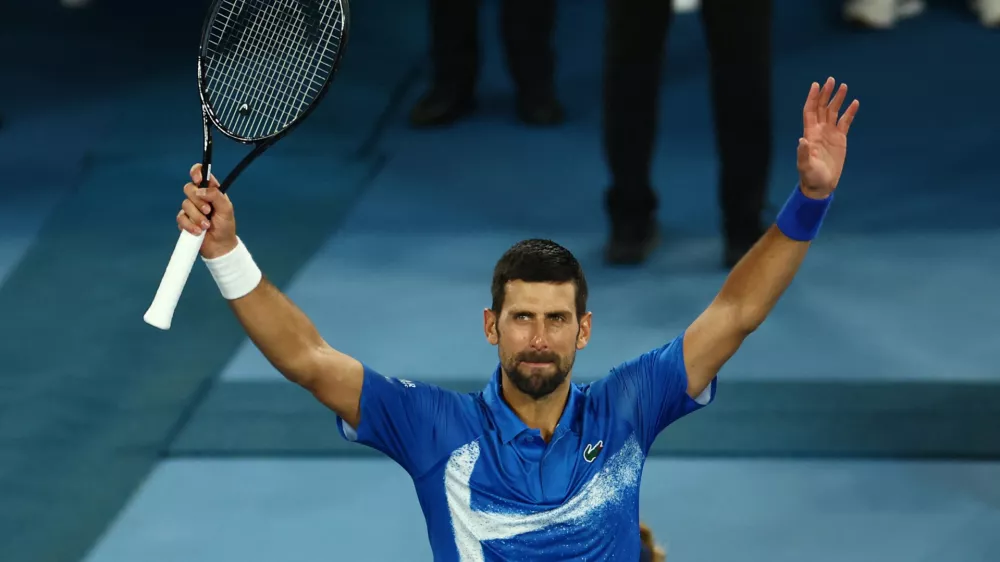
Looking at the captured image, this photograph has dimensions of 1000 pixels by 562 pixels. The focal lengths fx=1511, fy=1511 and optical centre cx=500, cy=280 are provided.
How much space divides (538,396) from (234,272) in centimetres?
57

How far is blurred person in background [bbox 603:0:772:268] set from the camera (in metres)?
4.93

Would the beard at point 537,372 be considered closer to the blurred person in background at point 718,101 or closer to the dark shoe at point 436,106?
the blurred person in background at point 718,101

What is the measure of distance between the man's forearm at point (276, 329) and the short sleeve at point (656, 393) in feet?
1.90

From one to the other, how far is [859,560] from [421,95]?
152 inches

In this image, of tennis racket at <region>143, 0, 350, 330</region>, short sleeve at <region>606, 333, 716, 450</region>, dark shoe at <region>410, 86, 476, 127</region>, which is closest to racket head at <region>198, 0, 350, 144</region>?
tennis racket at <region>143, 0, 350, 330</region>

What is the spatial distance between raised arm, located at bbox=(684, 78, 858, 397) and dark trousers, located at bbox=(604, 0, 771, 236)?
2286mm

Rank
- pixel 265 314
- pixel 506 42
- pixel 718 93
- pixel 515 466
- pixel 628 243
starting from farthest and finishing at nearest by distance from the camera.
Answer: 1. pixel 506 42
2. pixel 628 243
3. pixel 718 93
4. pixel 515 466
5. pixel 265 314

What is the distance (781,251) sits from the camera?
106 inches

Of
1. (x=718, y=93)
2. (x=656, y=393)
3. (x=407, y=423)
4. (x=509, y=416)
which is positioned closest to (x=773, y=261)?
(x=656, y=393)

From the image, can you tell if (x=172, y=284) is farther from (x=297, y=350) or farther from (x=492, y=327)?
(x=492, y=327)

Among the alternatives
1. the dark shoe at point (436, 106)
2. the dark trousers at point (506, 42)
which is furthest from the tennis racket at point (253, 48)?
the dark shoe at point (436, 106)

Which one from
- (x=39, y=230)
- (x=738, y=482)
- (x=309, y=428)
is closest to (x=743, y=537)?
(x=738, y=482)

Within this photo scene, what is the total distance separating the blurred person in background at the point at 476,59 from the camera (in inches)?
252

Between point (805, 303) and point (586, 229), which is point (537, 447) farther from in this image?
point (586, 229)
